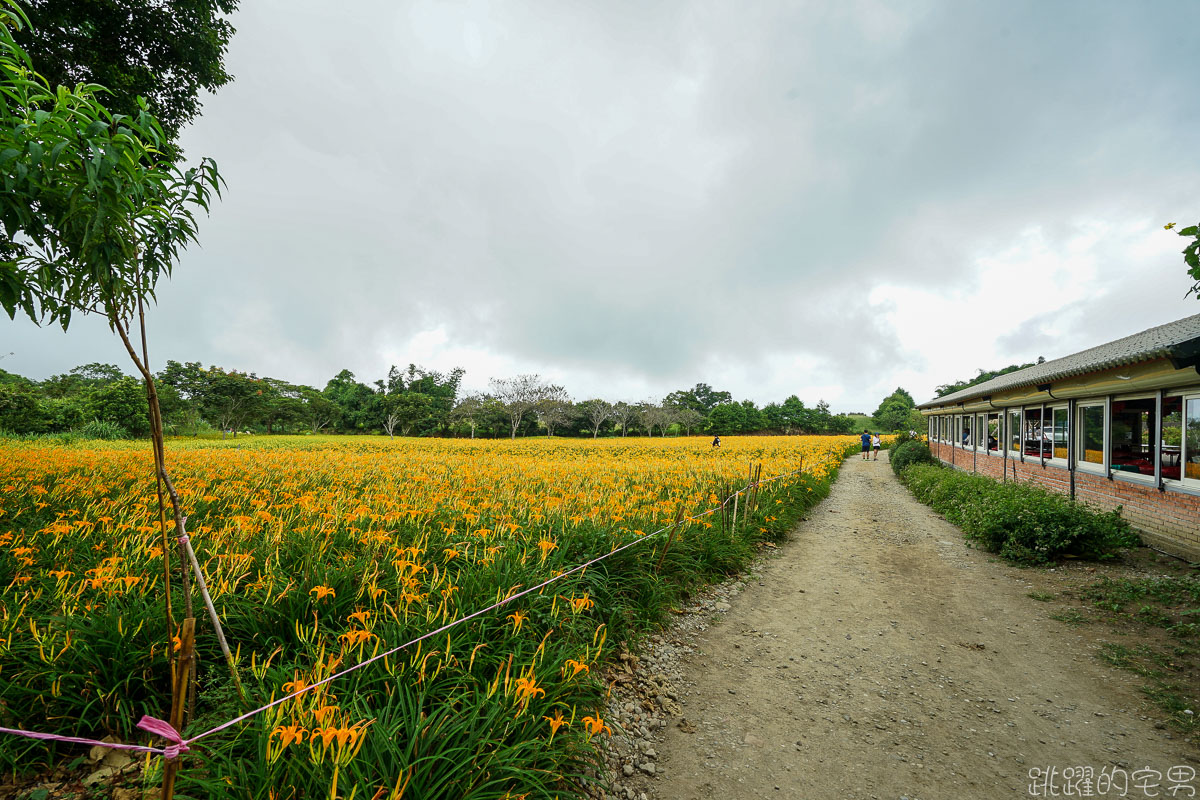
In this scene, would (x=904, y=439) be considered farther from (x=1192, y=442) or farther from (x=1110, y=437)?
(x=1192, y=442)

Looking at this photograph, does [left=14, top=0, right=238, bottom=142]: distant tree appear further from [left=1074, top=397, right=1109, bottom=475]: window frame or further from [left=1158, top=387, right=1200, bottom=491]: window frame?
[left=1074, top=397, right=1109, bottom=475]: window frame

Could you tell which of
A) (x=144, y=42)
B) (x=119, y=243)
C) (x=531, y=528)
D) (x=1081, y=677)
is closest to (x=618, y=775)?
(x=531, y=528)

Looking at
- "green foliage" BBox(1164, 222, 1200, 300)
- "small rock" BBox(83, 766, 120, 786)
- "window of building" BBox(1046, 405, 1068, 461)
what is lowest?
"small rock" BBox(83, 766, 120, 786)

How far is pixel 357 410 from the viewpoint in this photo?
56156 mm

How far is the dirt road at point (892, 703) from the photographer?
8.52ft

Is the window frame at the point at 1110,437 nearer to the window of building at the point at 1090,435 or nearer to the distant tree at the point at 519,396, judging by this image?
the window of building at the point at 1090,435

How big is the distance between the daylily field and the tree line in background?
3135cm

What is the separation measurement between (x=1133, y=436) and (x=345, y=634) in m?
12.1

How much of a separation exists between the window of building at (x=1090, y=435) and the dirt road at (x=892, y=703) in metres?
5.71

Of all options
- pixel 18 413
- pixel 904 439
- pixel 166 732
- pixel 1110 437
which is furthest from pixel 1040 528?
pixel 18 413

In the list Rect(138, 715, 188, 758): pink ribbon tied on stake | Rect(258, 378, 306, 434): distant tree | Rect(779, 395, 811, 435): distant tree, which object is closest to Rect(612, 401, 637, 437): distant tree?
Rect(779, 395, 811, 435): distant tree

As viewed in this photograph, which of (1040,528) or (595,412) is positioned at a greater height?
(595,412)

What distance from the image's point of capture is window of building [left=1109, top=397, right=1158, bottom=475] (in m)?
7.44

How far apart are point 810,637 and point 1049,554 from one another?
4.97m
